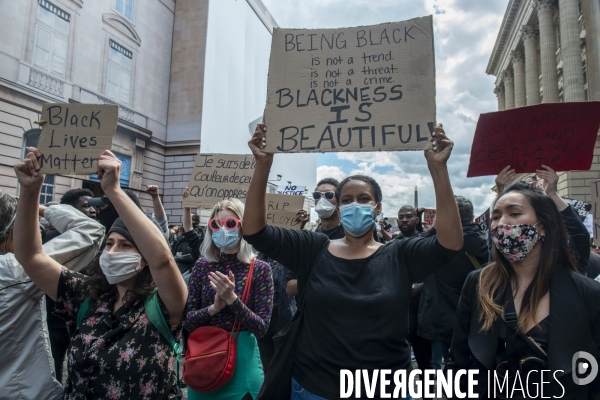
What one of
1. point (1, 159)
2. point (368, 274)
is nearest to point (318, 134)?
point (368, 274)

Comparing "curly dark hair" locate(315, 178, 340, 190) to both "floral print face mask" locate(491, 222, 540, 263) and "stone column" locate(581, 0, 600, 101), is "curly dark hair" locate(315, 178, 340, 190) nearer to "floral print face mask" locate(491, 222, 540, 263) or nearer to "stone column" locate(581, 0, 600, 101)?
"floral print face mask" locate(491, 222, 540, 263)

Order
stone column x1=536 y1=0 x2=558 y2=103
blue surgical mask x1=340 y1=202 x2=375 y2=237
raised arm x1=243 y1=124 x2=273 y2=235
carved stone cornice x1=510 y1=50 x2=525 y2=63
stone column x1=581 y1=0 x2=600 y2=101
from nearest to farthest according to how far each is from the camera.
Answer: raised arm x1=243 y1=124 x2=273 y2=235
blue surgical mask x1=340 y1=202 x2=375 y2=237
stone column x1=581 y1=0 x2=600 y2=101
stone column x1=536 y1=0 x2=558 y2=103
carved stone cornice x1=510 y1=50 x2=525 y2=63

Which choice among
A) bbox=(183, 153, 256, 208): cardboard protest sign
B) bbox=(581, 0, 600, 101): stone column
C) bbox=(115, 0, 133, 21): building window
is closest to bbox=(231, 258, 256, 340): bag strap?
bbox=(183, 153, 256, 208): cardboard protest sign

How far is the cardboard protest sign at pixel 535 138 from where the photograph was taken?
3.04m

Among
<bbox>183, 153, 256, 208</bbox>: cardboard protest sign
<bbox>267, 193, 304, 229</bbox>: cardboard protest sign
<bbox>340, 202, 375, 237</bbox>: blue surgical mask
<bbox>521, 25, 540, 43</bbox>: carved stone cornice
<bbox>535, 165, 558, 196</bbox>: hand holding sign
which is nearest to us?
<bbox>340, 202, 375, 237</bbox>: blue surgical mask

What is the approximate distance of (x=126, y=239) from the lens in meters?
2.28

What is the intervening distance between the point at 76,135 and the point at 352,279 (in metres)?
2.04

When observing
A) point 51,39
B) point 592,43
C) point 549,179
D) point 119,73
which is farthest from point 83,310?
point 592,43

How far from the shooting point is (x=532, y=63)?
33469 mm

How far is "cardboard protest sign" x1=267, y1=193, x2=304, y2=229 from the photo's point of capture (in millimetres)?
5438

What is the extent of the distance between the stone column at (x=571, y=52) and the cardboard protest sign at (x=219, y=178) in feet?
85.5

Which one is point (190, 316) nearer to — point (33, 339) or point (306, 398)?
point (33, 339)

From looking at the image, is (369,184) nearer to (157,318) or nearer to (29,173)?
(157,318)

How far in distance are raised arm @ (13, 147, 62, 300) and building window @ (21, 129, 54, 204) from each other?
1245 cm
